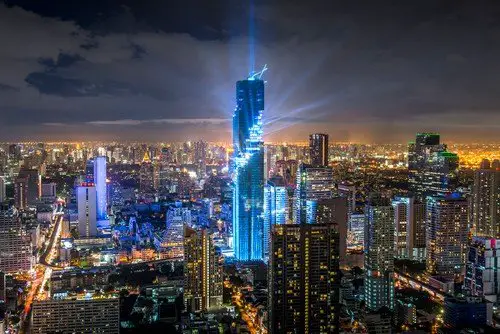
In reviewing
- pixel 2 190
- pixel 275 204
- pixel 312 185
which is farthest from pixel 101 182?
pixel 312 185

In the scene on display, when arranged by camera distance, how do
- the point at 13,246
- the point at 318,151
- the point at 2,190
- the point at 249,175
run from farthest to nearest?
the point at 318,151
the point at 2,190
the point at 249,175
the point at 13,246

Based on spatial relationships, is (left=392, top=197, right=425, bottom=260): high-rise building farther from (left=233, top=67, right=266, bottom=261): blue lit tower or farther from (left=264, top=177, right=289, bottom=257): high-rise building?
(left=233, top=67, right=266, bottom=261): blue lit tower

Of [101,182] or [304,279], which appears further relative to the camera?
[101,182]

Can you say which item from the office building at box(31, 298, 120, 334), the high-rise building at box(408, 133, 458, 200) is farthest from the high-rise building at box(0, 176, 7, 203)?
the high-rise building at box(408, 133, 458, 200)

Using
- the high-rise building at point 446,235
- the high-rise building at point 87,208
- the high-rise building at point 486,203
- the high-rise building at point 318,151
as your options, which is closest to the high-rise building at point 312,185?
the high-rise building at point 318,151

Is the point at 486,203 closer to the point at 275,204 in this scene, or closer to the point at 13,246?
the point at 275,204

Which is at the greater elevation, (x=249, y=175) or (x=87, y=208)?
(x=249, y=175)

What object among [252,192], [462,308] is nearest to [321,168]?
[252,192]
